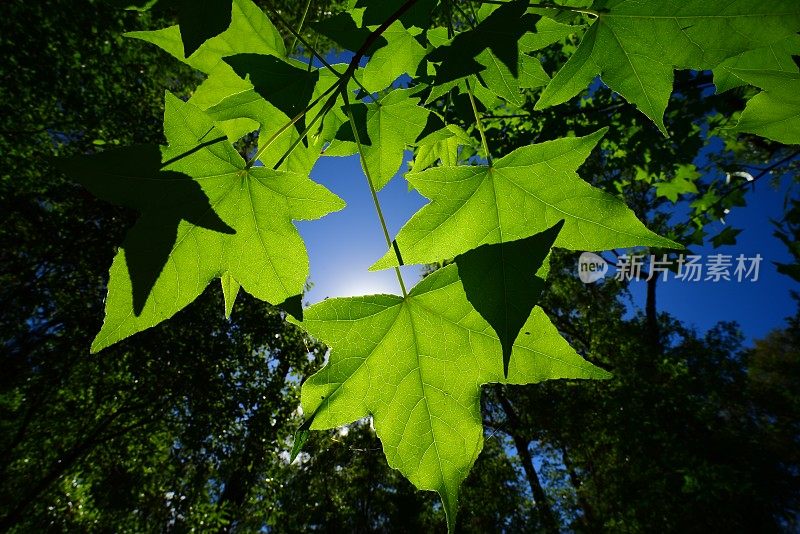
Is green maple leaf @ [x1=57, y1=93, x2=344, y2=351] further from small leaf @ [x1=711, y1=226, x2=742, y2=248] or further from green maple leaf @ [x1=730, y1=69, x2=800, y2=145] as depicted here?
small leaf @ [x1=711, y1=226, x2=742, y2=248]

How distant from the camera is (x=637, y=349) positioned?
15430 mm

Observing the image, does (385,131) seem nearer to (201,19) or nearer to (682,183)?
(201,19)

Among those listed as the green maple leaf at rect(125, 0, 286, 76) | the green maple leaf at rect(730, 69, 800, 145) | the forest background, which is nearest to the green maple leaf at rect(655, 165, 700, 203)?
the forest background

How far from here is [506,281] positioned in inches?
30.8

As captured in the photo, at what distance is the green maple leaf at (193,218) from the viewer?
85 cm

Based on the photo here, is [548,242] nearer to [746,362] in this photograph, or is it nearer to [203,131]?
[203,131]

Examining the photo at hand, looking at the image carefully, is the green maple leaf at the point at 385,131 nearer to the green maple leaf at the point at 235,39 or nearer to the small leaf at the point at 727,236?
the green maple leaf at the point at 235,39

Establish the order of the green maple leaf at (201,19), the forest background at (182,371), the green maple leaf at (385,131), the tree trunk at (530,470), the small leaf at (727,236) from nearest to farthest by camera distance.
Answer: the green maple leaf at (201,19) < the green maple leaf at (385,131) < the small leaf at (727,236) < the forest background at (182,371) < the tree trunk at (530,470)

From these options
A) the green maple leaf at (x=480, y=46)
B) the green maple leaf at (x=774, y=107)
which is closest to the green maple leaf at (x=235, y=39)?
the green maple leaf at (x=480, y=46)

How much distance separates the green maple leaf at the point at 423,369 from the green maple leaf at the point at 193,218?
0.19 metres

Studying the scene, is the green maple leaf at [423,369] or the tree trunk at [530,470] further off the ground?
the tree trunk at [530,470]

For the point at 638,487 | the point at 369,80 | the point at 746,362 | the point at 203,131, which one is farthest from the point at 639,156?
the point at 746,362

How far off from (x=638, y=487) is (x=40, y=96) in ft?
63.8

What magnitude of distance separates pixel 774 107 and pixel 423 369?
107 cm
